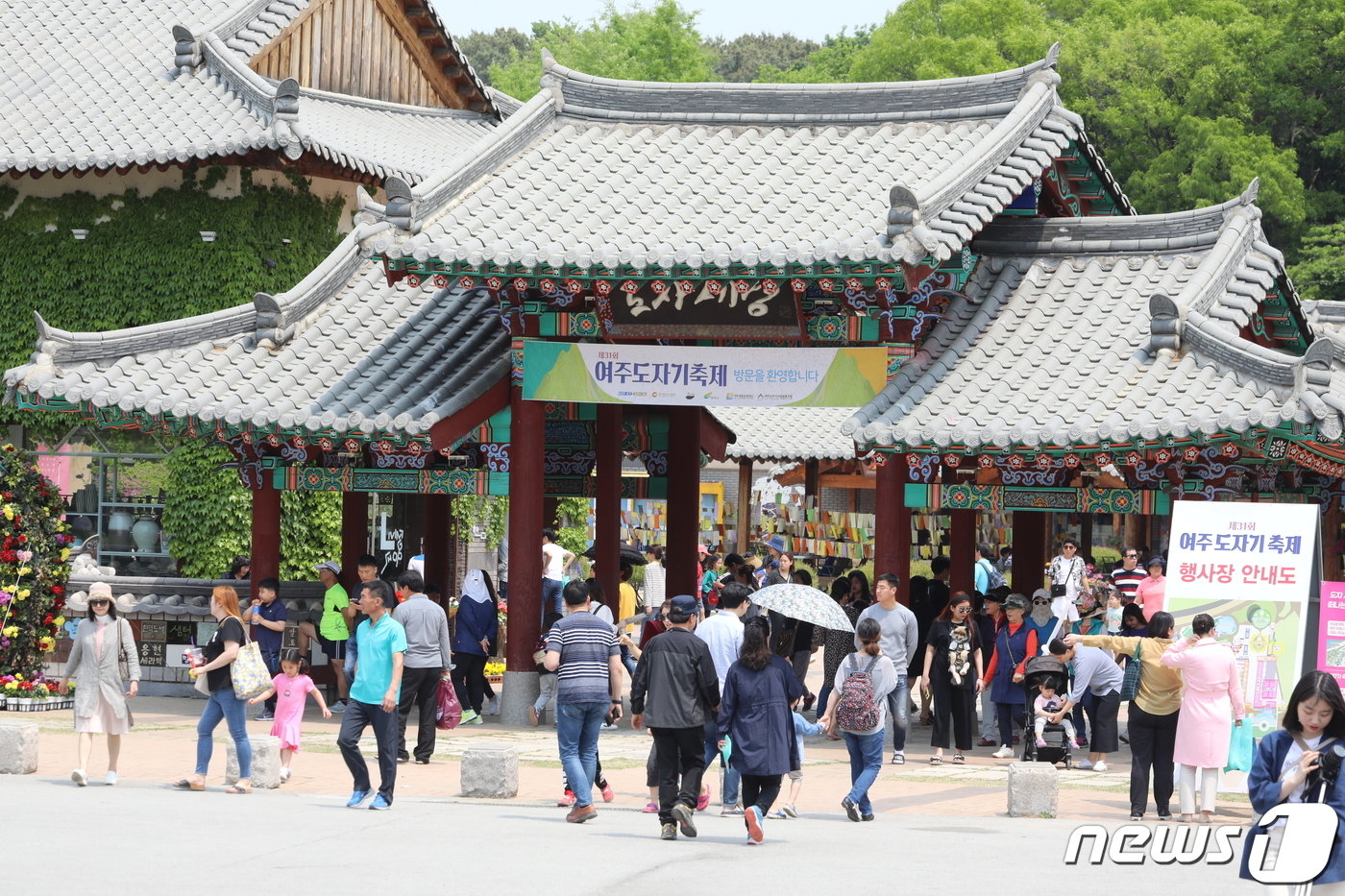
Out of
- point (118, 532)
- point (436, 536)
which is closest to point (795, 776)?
point (436, 536)

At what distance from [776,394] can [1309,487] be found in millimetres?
5686

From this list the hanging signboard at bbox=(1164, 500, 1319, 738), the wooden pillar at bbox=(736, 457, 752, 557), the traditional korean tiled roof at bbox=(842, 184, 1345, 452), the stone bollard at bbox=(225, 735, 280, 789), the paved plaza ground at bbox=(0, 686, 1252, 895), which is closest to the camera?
the paved plaza ground at bbox=(0, 686, 1252, 895)

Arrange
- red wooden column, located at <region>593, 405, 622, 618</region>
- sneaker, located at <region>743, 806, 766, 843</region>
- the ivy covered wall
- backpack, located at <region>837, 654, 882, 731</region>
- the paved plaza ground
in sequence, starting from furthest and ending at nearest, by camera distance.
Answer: the ivy covered wall, red wooden column, located at <region>593, 405, 622, 618</region>, backpack, located at <region>837, 654, 882, 731</region>, sneaker, located at <region>743, 806, 766, 843</region>, the paved plaza ground

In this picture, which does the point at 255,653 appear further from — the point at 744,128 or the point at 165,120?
the point at 165,120

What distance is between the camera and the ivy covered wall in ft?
86.1

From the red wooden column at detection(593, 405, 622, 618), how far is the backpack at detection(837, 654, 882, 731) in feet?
25.4

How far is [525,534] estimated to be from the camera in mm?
18719

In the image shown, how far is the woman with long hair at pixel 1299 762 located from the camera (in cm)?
812

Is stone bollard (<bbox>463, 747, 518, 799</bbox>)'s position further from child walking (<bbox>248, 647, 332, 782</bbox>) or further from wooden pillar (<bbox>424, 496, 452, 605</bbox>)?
wooden pillar (<bbox>424, 496, 452, 605</bbox>)

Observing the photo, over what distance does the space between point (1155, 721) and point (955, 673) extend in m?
3.63

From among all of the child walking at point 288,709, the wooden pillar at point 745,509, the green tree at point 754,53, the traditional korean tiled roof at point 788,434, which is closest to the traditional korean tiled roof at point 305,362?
the child walking at point 288,709

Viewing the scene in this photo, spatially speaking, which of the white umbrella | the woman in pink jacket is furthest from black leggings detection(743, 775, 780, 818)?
the woman in pink jacket

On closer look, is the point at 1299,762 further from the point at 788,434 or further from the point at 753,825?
the point at 788,434

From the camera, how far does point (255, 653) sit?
1391cm
